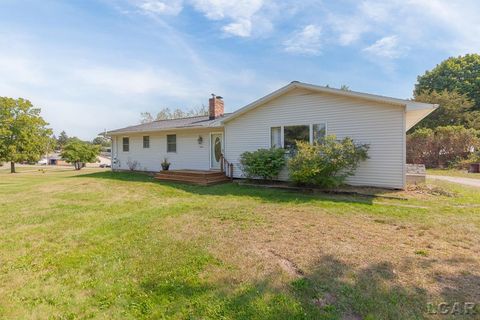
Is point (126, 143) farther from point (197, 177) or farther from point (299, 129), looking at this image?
point (299, 129)

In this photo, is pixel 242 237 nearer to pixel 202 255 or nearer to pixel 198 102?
pixel 202 255

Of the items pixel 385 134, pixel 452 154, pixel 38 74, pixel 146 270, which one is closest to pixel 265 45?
pixel 385 134

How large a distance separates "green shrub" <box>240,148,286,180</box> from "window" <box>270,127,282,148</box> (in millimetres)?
698

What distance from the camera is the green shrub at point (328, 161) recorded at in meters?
8.13

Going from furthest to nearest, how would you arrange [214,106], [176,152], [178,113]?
[178,113] → [176,152] → [214,106]

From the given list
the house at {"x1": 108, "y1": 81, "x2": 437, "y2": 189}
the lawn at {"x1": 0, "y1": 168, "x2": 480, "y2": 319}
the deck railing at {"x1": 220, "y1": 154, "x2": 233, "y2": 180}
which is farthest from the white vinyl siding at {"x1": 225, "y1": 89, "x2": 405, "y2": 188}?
the lawn at {"x1": 0, "y1": 168, "x2": 480, "y2": 319}

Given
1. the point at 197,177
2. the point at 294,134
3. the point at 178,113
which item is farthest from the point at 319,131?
the point at 178,113

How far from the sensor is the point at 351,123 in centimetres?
901

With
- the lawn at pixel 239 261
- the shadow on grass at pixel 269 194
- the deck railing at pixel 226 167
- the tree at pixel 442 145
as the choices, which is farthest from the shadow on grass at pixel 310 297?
the tree at pixel 442 145

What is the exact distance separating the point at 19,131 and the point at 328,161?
2402 cm

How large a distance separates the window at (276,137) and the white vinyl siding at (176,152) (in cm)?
318

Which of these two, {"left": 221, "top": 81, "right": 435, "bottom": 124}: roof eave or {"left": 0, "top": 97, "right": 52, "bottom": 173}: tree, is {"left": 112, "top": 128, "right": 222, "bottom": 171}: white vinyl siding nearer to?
{"left": 221, "top": 81, "right": 435, "bottom": 124}: roof eave

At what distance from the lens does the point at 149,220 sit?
214 inches

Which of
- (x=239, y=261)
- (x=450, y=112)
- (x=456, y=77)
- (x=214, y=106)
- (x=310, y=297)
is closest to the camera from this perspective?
(x=310, y=297)
